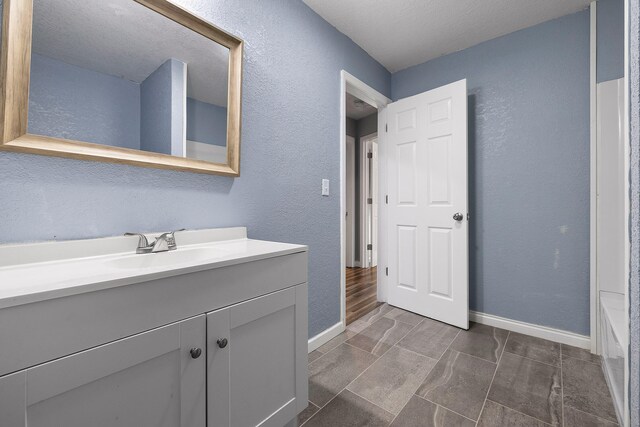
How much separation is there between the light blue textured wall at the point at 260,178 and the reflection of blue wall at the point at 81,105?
0.10 metres

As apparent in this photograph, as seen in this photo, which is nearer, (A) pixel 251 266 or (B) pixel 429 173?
(A) pixel 251 266

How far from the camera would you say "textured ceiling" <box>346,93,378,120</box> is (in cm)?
356

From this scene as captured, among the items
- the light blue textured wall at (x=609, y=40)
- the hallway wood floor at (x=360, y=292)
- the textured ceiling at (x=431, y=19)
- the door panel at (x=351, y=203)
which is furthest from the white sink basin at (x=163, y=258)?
the door panel at (x=351, y=203)

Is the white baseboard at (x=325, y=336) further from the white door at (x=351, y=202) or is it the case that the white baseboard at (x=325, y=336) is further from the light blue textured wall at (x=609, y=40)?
the light blue textured wall at (x=609, y=40)

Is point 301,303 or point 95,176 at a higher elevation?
point 95,176

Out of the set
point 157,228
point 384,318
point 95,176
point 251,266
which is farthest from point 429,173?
point 95,176

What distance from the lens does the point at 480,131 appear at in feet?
7.39

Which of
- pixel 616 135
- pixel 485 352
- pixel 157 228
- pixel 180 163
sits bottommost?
pixel 485 352

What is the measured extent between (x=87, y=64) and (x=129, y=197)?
1.61 feet

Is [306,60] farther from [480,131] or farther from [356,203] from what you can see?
[356,203]

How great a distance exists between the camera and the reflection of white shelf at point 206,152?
1.25 metres

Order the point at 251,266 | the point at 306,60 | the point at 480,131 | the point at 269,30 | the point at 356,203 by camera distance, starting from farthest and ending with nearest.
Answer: the point at 356,203 < the point at 480,131 < the point at 306,60 < the point at 269,30 < the point at 251,266

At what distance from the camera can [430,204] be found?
7.59 ft

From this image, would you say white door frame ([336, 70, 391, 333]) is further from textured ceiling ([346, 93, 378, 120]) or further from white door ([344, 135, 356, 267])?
white door ([344, 135, 356, 267])
